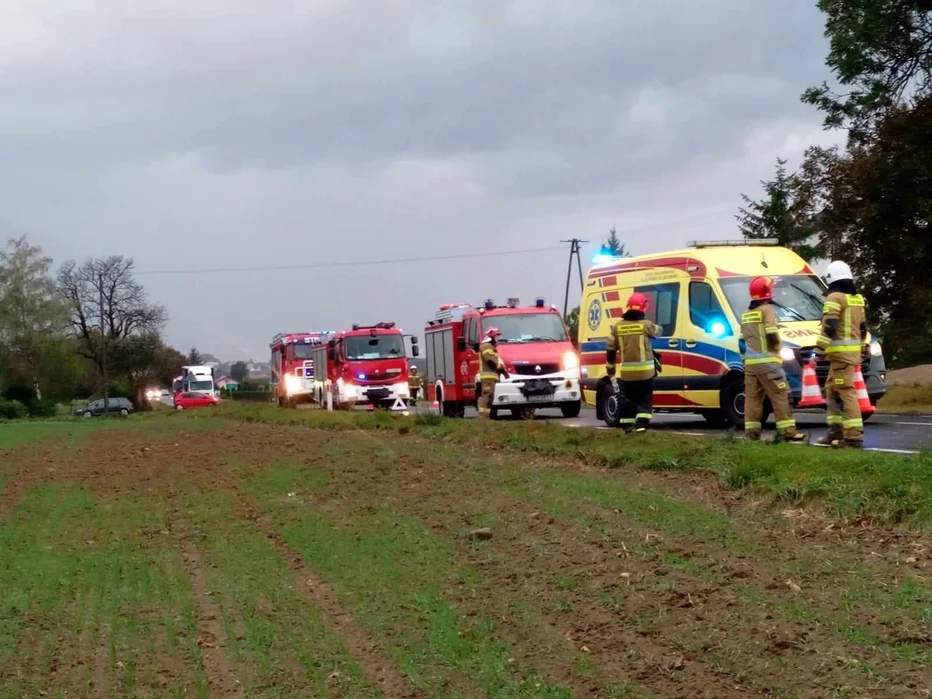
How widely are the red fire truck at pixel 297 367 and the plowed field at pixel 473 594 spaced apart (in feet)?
99.8

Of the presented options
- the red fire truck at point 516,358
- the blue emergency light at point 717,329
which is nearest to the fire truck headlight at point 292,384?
the red fire truck at point 516,358

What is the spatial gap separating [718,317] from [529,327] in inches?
313

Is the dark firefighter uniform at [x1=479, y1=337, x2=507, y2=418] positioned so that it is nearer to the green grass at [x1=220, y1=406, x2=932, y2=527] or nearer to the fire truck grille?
the fire truck grille

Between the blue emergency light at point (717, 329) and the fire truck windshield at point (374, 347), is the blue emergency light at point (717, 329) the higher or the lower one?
the lower one

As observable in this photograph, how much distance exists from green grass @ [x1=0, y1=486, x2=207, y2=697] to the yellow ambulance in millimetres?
8642

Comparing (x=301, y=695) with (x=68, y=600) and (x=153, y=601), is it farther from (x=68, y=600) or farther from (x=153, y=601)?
(x=68, y=600)

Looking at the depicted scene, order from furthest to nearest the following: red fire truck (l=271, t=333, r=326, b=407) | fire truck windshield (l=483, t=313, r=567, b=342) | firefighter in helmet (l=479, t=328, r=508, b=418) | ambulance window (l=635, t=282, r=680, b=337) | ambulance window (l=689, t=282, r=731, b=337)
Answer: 1. red fire truck (l=271, t=333, r=326, b=407)
2. fire truck windshield (l=483, t=313, r=567, b=342)
3. firefighter in helmet (l=479, t=328, r=508, b=418)
4. ambulance window (l=635, t=282, r=680, b=337)
5. ambulance window (l=689, t=282, r=731, b=337)

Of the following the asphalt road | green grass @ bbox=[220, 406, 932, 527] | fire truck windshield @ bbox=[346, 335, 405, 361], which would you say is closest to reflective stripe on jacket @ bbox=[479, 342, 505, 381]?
the asphalt road

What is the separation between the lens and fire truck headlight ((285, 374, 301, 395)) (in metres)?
42.3

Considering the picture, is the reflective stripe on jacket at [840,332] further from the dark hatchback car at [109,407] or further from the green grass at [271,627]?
the dark hatchback car at [109,407]

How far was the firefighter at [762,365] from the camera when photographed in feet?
37.9

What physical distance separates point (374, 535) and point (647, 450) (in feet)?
11.6

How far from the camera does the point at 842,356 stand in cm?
1080

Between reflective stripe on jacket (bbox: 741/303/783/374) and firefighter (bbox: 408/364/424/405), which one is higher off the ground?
reflective stripe on jacket (bbox: 741/303/783/374)
